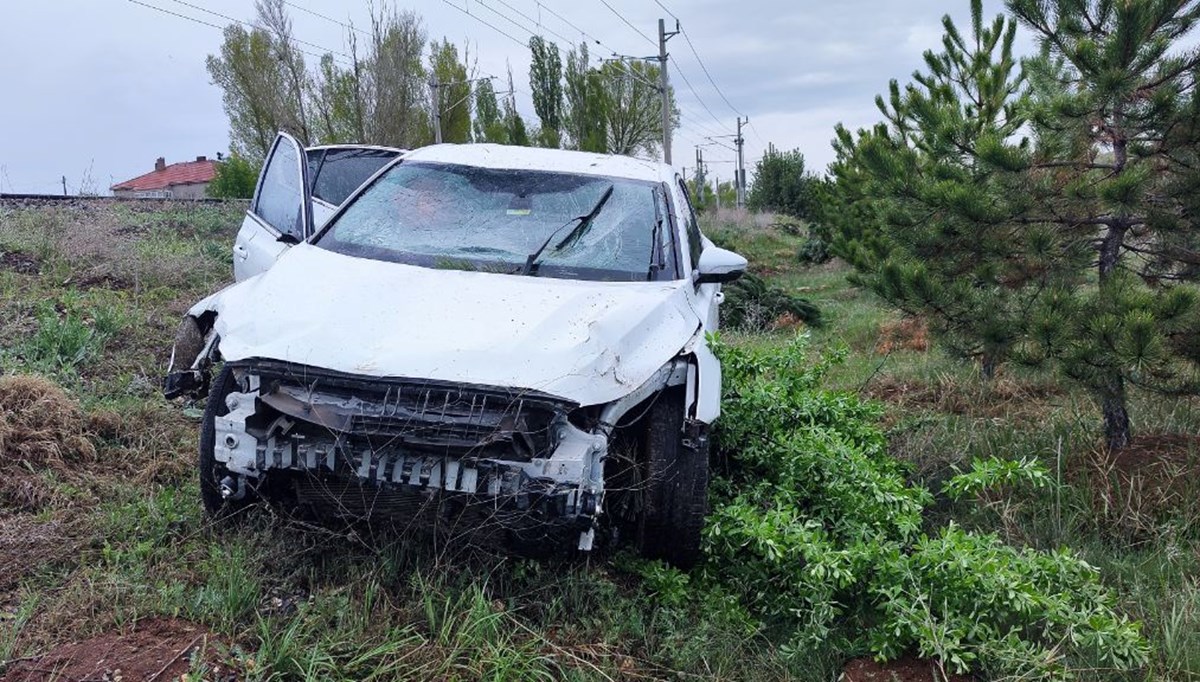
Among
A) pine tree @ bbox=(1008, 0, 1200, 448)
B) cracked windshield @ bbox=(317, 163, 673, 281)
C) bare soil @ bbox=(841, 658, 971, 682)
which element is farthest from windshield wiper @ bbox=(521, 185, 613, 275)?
pine tree @ bbox=(1008, 0, 1200, 448)

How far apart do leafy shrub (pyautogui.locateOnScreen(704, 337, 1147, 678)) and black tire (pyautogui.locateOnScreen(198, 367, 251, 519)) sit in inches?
73.0

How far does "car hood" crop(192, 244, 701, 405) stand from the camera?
120 inches

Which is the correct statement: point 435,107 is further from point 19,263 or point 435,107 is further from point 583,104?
point 19,263

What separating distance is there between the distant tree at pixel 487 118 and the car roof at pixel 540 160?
104 ft

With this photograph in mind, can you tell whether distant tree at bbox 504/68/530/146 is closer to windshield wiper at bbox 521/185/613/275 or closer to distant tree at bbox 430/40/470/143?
distant tree at bbox 430/40/470/143

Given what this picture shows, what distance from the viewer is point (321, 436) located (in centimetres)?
305

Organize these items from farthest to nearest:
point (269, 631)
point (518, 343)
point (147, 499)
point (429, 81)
Answer: point (429, 81) → point (147, 499) → point (518, 343) → point (269, 631)

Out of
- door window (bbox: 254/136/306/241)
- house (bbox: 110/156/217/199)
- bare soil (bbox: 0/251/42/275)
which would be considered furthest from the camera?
house (bbox: 110/156/217/199)

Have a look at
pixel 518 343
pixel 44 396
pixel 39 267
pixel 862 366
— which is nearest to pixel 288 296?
pixel 518 343

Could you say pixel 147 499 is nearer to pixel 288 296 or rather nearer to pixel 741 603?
pixel 288 296

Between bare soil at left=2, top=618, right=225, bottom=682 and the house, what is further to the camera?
the house

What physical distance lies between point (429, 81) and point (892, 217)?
89.2 ft

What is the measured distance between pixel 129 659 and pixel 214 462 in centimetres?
88

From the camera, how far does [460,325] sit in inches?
128
